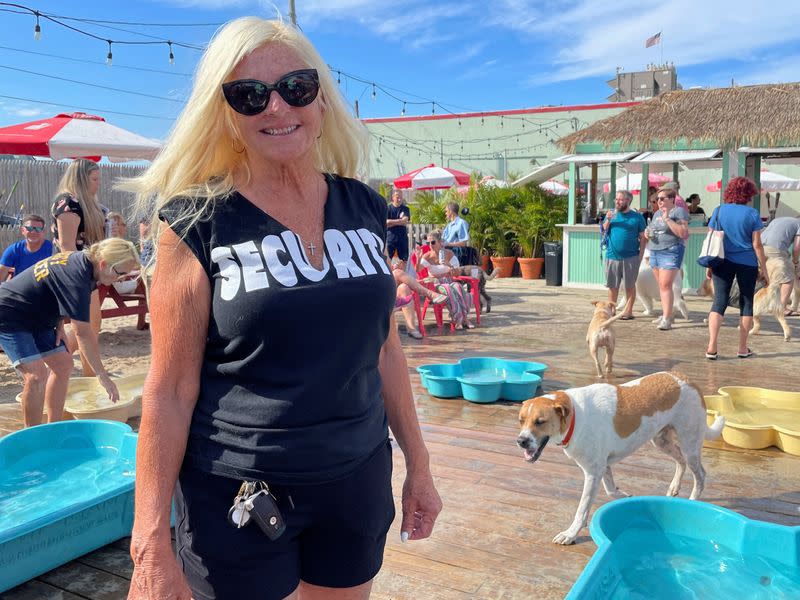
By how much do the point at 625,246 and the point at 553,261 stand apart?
449 centimetres

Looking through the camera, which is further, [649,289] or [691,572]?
[649,289]

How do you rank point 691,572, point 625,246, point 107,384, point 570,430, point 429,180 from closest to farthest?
point 691,572
point 570,430
point 107,384
point 625,246
point 429,180

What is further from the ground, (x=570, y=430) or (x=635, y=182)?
(x=635, y=182)

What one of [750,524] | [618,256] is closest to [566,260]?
[618,256]

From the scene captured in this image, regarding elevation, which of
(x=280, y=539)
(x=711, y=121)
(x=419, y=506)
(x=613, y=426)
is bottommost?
(x=613, y=426)

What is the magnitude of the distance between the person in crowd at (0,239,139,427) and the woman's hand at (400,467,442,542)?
2868 millimetres

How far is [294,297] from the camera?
133 cm

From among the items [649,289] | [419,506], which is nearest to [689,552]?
[419,506]

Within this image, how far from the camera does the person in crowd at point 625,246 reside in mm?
9859

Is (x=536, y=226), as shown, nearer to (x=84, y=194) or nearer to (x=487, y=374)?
(x=487, y=374)

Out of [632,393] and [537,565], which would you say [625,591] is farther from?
[632,393]

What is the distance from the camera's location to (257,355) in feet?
4.35

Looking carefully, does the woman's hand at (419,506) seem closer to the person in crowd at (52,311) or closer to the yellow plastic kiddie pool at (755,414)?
the person in crowd at (52,311)

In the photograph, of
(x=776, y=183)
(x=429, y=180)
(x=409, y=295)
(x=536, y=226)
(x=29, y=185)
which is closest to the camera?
(x=409, y=295)
